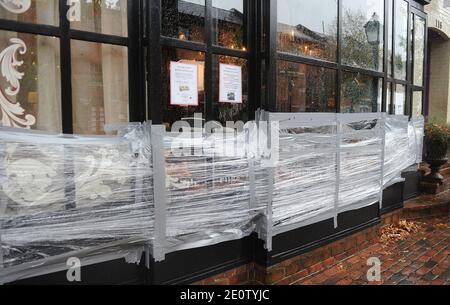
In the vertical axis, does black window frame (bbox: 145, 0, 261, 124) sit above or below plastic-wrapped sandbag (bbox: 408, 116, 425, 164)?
above

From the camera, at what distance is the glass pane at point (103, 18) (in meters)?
A: 2.40

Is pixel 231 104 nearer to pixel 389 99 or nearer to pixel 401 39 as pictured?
pixel 389 99

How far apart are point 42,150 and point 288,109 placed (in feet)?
7.03

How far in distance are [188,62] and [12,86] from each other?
1.23 m

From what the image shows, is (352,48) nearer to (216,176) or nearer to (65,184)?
(216,176)

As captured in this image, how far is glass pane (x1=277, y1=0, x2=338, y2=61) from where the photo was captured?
3336 millimetres

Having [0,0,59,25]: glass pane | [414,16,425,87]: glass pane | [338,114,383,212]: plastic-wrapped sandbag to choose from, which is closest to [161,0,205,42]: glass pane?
[0,0,59,25]: glass pane

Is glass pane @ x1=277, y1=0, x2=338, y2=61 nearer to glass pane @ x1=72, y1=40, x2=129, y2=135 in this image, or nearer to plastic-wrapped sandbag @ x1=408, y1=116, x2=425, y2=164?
glass pane @ x1=72, y1=40, x2=129, y2=135

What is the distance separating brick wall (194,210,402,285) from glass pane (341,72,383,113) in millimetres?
1513

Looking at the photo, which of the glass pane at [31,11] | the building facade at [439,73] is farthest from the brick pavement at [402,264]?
the building facade at [439,73]

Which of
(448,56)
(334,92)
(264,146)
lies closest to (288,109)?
(264,146)

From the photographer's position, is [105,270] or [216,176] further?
[216,176]

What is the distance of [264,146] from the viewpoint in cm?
316

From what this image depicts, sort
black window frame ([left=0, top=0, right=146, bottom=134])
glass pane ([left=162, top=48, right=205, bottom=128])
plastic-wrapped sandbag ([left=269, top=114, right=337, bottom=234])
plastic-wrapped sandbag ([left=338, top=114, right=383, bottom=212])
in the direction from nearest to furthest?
black window frame ([left=0, top=0, right=146, bottom=134]) < glass pane ([left=162, top=48, right=205, bottom=128]) < plastic-wrapped sandbag ([left=269, top=114, right=337, bottom=234]) < plastic-wrapped sandbag ([left=338, top=114, right=383, bottom=212])
